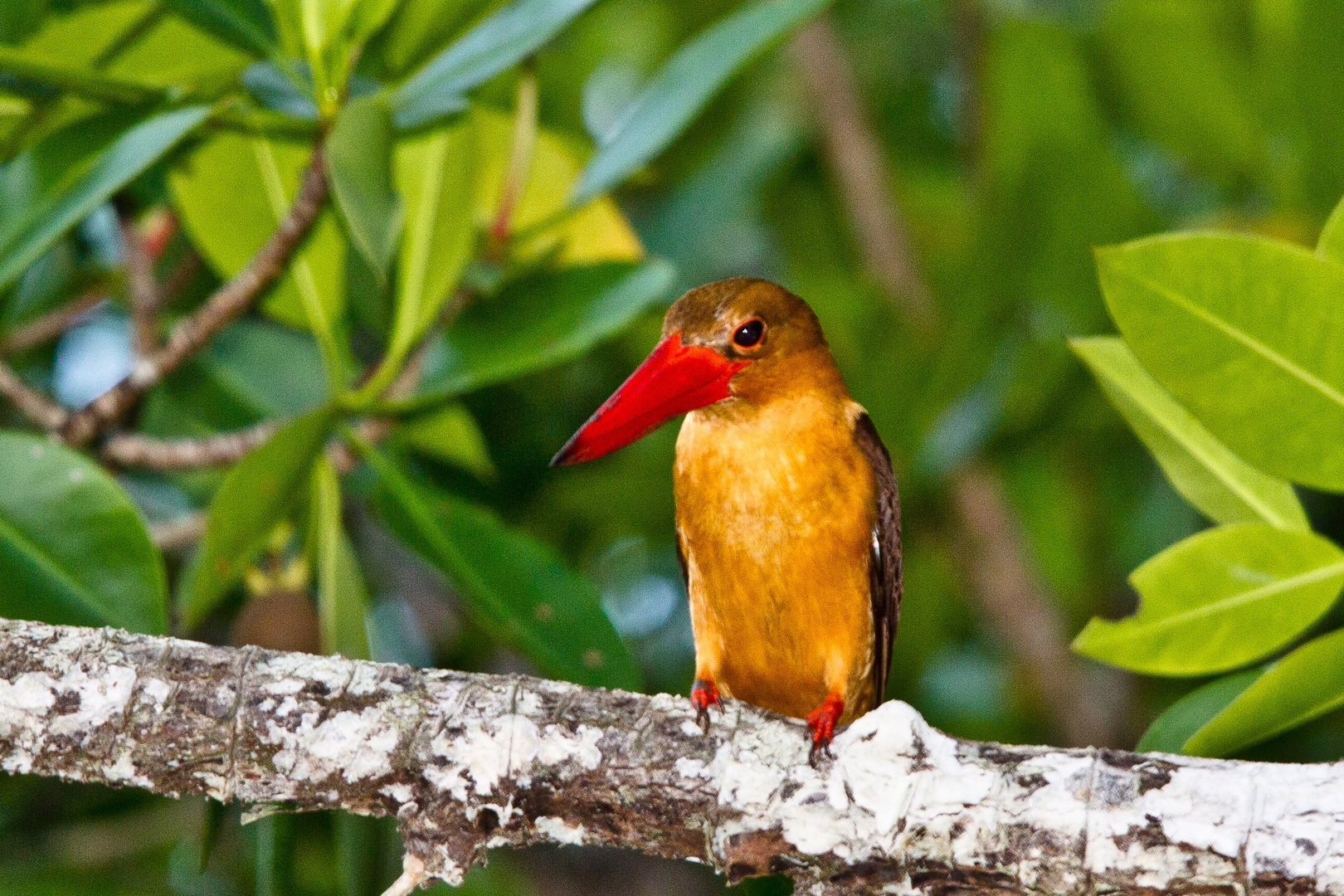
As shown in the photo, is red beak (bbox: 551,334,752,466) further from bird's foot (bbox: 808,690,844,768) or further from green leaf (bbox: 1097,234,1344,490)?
green leaf (bbox: 1097,234,1344,490)

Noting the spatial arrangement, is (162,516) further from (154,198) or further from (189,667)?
(189,667)

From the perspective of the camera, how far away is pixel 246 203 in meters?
2.77

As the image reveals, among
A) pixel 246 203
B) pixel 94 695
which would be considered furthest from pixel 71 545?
pixel 246 203

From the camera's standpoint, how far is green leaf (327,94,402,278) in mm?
2084

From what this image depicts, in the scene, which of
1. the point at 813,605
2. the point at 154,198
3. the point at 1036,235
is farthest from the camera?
the point at 1036,235

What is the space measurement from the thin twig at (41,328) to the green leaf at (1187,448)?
7.40ft

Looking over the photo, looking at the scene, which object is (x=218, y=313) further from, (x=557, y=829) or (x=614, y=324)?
(x=557, y=829)

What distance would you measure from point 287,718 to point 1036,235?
2.69 m

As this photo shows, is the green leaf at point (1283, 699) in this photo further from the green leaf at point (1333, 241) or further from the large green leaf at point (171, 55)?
the large green leaf at point (171, 55)

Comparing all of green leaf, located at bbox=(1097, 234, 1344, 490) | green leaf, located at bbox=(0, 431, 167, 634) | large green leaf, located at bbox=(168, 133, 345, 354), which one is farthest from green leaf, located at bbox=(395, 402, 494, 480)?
green leaf, located at bbox=(1097, 234, 1344, 490)

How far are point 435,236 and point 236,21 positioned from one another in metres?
0.53

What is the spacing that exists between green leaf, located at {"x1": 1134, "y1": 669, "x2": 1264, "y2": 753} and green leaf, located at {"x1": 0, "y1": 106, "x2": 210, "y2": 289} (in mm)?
1778

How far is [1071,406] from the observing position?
4047mm

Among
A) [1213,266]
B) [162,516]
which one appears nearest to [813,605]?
[1213,266]
